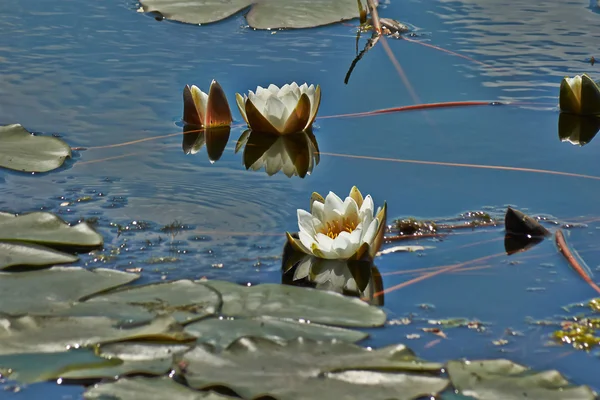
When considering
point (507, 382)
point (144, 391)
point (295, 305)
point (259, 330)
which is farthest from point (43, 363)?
point (507, 382)

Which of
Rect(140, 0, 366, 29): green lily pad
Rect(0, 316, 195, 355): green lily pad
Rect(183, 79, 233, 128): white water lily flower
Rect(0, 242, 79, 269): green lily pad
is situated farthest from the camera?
Rect(140, 0, 366, 29): green lily pad

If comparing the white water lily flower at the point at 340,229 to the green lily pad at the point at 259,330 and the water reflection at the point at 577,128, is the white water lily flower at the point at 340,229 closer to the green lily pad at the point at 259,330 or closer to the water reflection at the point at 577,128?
the green lily pad at the point at 259,330

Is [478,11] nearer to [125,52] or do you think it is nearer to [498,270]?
[125,52]

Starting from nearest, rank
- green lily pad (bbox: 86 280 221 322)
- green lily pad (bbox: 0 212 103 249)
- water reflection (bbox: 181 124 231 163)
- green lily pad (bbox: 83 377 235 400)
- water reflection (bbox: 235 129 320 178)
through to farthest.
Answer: green lily pad (bbox: 83 377 235 400) → green lily pad (bbox: 86 280 221 322) → green lily pad (bbox: 0 212 103 249) → water reflection (bbox: 235 129 320 178) → water reflection (bbox: 181 124 231 163)

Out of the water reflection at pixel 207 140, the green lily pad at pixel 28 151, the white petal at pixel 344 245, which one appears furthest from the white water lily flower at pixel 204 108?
the white petal at pixel 344 245

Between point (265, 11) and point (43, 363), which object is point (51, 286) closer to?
point (43, 363)

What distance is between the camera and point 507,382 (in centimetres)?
171

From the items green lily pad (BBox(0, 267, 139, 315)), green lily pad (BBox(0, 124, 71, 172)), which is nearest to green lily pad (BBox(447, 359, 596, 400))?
green lily pad (BBox(0, 267, 139, 315))

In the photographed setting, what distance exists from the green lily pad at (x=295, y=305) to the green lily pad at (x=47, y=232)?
16.7 inches

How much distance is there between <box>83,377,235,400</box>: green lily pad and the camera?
5.36ft

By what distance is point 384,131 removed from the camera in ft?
10.9

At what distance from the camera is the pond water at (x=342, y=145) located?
220 centimetres

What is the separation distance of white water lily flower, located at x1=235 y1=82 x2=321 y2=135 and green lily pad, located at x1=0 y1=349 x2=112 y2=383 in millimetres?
1599

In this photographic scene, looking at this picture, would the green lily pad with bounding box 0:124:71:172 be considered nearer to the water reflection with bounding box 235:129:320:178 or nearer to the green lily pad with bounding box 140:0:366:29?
the water reflection with bounding box 235:129:320:178
